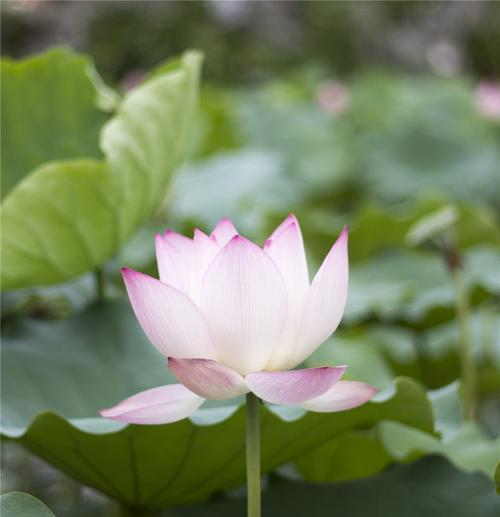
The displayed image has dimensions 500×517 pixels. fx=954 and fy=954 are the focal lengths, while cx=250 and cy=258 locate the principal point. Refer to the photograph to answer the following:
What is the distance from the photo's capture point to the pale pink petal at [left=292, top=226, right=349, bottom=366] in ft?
1.59

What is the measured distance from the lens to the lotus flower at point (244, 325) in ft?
1.52

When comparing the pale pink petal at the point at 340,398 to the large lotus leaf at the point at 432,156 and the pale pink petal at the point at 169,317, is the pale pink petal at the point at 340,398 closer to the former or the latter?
the pale pink petal at the point at 169,317

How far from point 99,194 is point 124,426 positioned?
23 centimetres

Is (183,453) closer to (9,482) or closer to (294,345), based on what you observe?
(294,345)

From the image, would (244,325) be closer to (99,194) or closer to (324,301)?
(324,301)

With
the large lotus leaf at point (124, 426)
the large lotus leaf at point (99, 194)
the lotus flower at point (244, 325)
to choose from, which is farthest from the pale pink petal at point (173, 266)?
the large lotus leaf at point (99, 194)

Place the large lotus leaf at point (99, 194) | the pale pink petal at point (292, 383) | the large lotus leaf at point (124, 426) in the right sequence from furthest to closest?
the large lotus leaf at point (99, 194) < the large lotus leaf at point (124, 426) < the pale pink petal at point (292, 383)

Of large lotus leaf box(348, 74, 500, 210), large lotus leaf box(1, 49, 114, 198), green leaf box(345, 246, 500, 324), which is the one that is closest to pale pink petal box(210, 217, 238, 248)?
large lotus leaf box(1, 49, 114, 198)

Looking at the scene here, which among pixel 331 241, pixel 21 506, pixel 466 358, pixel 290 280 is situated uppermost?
pixel 331 241

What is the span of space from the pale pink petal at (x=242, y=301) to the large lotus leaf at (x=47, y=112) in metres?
0.38

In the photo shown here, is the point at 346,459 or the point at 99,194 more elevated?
the point at 99,194

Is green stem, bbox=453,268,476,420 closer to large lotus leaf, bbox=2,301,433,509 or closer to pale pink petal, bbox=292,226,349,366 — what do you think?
large lotus leaf, bbox=2,301,433,509

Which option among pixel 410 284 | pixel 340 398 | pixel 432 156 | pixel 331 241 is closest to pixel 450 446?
pixel 340 398

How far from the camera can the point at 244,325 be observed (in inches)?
18.8
